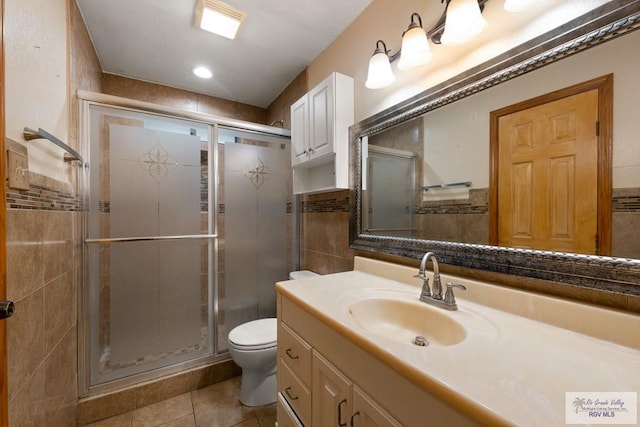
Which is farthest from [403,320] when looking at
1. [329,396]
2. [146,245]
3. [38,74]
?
[38,74]

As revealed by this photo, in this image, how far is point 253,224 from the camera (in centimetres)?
205

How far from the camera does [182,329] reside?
178 cm

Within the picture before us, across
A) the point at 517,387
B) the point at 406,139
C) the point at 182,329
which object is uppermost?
the point at 406,139

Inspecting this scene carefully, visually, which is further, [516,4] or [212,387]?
[212,387]

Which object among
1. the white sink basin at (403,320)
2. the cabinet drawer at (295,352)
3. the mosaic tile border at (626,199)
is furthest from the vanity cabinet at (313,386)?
the mosaic tile border at (626,199)

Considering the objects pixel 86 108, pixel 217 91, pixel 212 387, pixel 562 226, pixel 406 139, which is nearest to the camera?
pixel 562 226

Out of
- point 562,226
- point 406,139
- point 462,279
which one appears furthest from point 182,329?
point 562,226

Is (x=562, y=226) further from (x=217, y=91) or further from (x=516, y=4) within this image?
(x=217, y=91)

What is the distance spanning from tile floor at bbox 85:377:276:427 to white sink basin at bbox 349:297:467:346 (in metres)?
1.03

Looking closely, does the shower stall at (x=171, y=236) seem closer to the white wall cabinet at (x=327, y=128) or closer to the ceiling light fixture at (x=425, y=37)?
the white wall cabinet at (x=327, y=128)

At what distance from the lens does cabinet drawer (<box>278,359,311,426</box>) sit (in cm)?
94

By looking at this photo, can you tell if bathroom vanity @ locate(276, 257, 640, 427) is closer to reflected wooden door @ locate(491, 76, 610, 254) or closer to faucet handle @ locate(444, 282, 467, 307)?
faucet handle @ locate(444, 282, 467, 307)

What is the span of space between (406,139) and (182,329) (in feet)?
6.32

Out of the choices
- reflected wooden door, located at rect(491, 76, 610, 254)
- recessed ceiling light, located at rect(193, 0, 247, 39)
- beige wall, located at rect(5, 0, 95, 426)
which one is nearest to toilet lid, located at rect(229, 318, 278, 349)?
beige wall, located at rect(5, 0, 95, 426)
